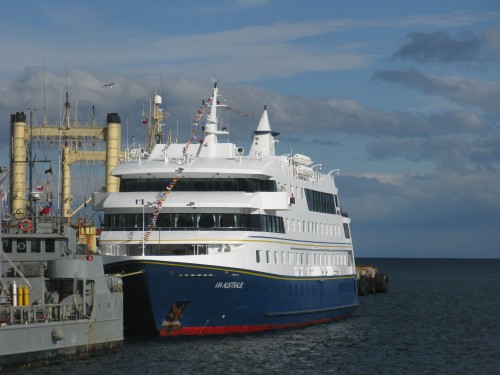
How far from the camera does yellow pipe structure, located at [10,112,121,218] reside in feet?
246

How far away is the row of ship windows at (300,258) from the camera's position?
50.0 m

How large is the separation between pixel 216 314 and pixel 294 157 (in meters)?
14.1

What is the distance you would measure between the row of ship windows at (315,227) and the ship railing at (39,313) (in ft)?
50.4

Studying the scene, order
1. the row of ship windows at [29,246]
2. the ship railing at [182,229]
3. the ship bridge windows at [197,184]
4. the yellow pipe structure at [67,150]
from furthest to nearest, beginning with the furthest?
1. the yellow pipe structure at [67,150]
2. the ship bridge windows at [197,184]
3. the ship railing at [182,229]
4. the row of ship windows at [29,246]

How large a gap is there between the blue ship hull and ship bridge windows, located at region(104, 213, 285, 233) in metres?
2.42

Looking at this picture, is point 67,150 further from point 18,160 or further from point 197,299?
point 197,299

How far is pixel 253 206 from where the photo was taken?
49188 mm

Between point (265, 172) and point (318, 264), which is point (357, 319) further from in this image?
point (265, 172)

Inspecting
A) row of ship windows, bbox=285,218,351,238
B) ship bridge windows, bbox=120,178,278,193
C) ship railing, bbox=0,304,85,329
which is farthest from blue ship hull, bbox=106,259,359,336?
ship bridge windows, bbox=120,178,278,193

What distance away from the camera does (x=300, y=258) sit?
5544cm

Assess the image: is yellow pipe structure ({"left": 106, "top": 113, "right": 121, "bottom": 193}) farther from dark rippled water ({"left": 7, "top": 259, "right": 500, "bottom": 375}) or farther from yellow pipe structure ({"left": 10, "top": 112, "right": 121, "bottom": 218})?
dark rippled water ({"left": 7, "top": 259, "right": 500, "bottom": 375})

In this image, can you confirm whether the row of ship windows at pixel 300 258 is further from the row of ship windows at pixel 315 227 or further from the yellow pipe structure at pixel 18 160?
the yellow pipe structure at pixel 18 160

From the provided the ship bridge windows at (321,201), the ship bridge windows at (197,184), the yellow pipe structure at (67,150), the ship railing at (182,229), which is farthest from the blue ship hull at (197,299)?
the yellow pipe structure at (67,150)

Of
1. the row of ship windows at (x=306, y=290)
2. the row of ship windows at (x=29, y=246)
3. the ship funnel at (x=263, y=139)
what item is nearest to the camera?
the row of ship windows at (x=29, y=246)
